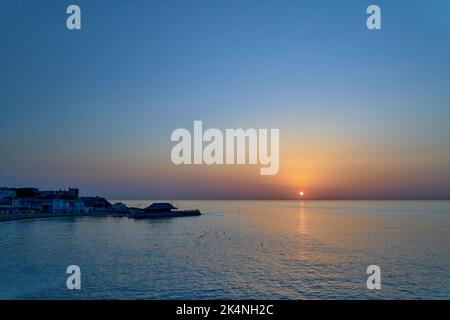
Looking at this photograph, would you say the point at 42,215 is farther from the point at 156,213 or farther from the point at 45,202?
the point at 156,213

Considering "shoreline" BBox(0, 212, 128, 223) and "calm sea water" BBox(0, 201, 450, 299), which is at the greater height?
"calm sea water" BBox(0, 201, 450, 299)

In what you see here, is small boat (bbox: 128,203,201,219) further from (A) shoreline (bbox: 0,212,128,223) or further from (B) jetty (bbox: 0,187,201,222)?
(A) shoreline (bbox: 0,212,128,223)

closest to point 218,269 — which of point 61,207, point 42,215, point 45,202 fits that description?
point 42,215

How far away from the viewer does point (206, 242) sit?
130ft

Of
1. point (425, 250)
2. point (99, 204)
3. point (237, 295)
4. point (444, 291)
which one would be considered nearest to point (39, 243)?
point (237, 295)

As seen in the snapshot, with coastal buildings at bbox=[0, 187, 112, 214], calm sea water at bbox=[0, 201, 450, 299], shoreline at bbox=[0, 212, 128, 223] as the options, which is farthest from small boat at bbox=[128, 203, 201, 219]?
calm sea water at bbox=[0, 201, 450, 299]

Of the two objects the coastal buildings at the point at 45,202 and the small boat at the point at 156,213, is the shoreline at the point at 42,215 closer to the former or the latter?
the coastal buildings at the point at 45,202

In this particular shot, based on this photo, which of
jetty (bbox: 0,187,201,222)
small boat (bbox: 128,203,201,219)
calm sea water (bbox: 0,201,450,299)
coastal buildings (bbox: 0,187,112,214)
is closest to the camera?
calm sea water (bbox: 0,201,450,299)

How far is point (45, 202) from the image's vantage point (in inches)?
3519

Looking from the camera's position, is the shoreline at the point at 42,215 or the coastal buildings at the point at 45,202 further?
the coastal buildings at the point at 45,202

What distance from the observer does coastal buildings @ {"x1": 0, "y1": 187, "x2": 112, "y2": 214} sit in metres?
82.4

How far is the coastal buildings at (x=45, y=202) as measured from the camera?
270 ft

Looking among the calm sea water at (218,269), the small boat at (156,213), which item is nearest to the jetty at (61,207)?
the small boat at (156,213)

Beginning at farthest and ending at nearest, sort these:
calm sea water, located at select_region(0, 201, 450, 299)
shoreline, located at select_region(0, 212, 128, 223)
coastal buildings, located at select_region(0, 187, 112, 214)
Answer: coastal buildings, located at select_region(0, 187, 112, 214)
shoreline, located at select_region(0, 212, 128, 223)
calm sea water, located at select_region(0, 201, 450, 299)
